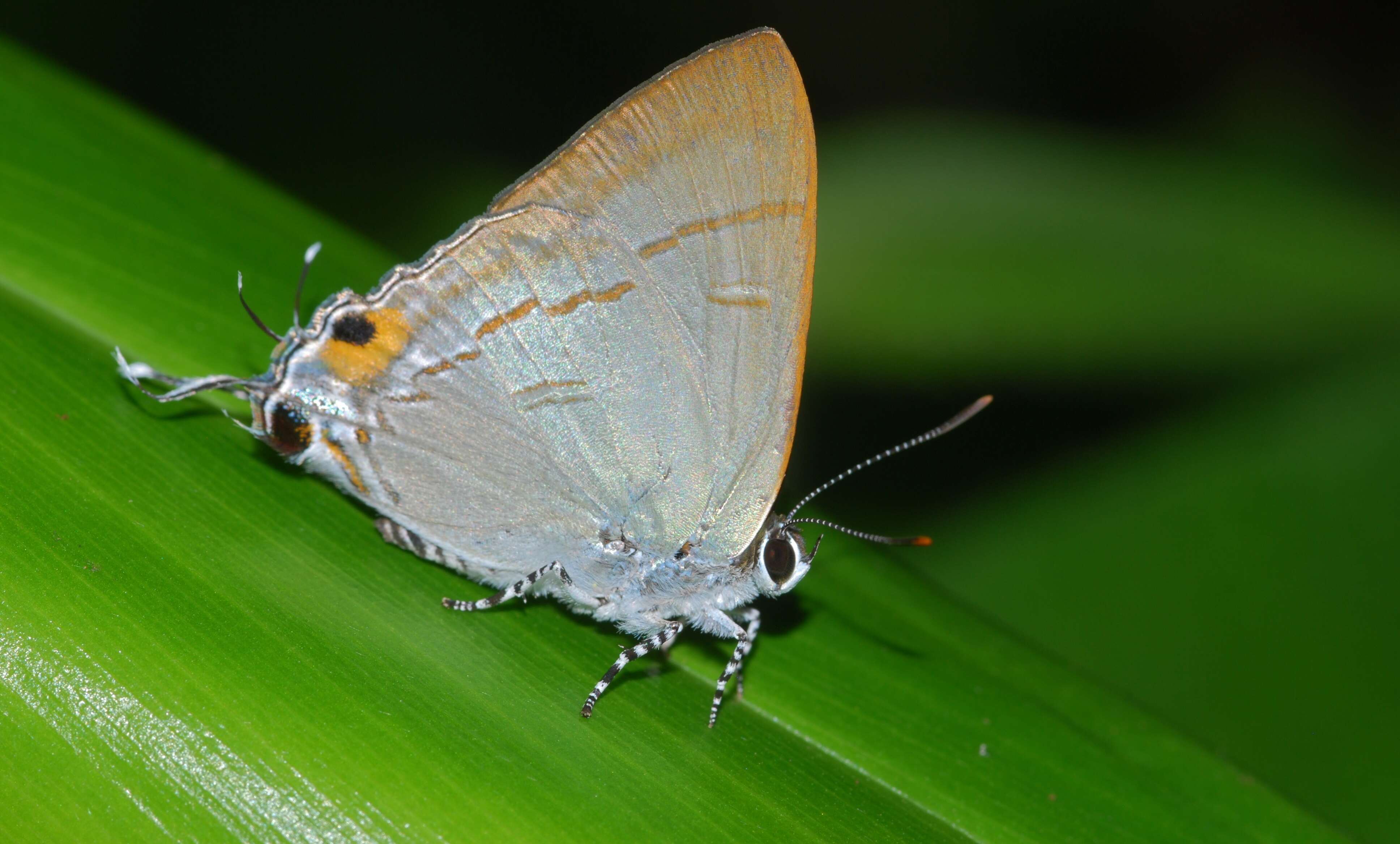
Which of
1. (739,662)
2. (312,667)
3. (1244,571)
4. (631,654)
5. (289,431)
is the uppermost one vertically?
(289,431)

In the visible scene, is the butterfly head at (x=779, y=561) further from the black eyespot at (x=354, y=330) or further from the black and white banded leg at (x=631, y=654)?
the black eyespot at (x=354, y=330)

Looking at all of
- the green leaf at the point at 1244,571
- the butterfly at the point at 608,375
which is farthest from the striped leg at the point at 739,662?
the green leaf at the point at 1244,571

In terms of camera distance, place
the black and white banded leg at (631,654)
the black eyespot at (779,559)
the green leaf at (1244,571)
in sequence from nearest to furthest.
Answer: the black and white banded leg at (631,654) < the black eyespot at (779,559) < the green leaf at (1244,571)

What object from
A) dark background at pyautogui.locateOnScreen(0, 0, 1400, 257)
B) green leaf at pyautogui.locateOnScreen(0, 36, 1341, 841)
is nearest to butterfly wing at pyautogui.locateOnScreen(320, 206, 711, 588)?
green leaf at pyautogui.locateOnScreen(0, 36, 1341, 841)

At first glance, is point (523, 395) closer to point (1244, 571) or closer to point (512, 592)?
point (512, 592)

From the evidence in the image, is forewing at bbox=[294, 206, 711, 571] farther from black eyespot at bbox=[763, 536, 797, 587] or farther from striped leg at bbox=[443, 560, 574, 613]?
black eyespot at bbox=[763, 536, 797, 587]

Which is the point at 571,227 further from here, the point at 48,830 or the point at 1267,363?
the point at 1267,363

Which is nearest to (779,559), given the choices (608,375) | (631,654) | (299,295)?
(631,654)
